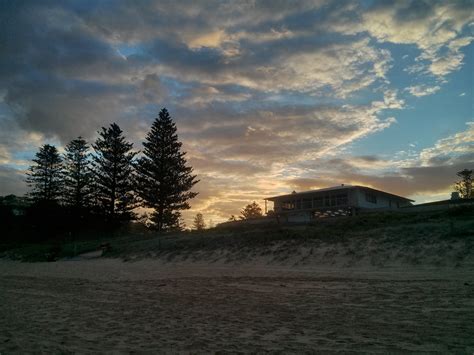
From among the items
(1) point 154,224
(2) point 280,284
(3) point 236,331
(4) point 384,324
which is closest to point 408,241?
(2) point 280,284

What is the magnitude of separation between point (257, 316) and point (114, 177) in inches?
1695

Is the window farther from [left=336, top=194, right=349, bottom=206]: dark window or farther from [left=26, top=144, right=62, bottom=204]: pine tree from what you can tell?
[left=26, top=144, right=62, bottom=204]: pine tree

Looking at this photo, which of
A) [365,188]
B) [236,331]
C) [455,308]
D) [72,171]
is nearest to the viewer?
[236,331]

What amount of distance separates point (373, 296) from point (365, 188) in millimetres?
32844

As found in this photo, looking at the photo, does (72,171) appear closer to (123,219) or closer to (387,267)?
(123,219)

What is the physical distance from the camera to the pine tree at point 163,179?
43.8m

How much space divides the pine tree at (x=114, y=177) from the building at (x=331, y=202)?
18.1m

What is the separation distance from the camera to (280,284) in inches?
429

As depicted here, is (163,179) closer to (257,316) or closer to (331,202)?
(331,202)

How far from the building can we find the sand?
2760 cm

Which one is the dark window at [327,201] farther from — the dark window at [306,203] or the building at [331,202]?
the dark window at [306,203]

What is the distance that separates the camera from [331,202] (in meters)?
40.3

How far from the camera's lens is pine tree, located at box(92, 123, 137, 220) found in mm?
46156

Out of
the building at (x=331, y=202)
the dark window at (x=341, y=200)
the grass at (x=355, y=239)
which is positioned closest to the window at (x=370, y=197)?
the building at (x=331, y=202)
